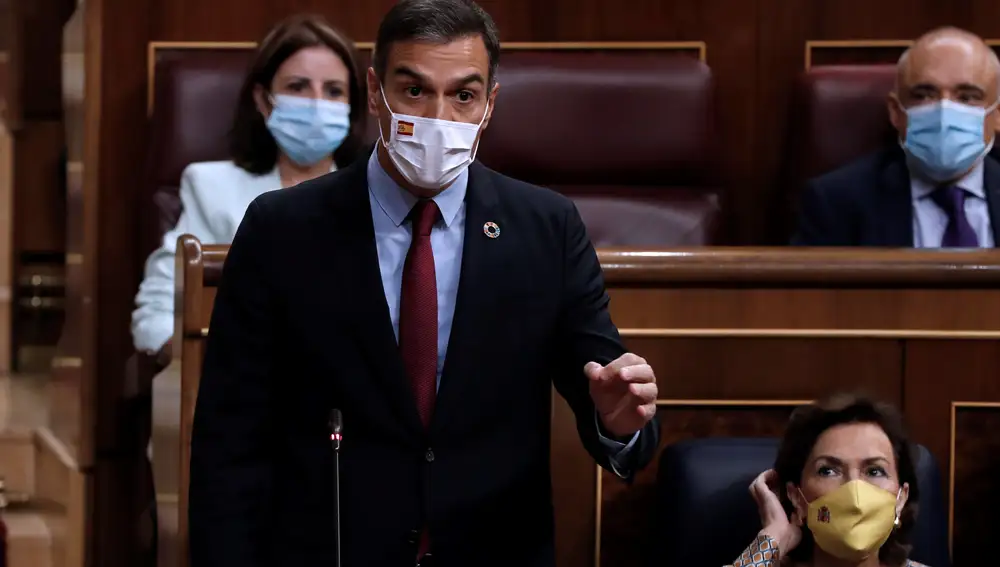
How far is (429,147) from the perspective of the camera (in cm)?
81

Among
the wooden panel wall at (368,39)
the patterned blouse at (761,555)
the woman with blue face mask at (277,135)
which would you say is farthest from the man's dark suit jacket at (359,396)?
the wooden panel wall at (368,39)

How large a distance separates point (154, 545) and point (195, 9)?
2.23ft

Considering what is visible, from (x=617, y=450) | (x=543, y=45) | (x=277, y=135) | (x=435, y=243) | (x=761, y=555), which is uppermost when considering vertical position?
(x=543, y=45)

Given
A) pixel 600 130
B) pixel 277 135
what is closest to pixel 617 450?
pixel 277 135

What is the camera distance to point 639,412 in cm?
76

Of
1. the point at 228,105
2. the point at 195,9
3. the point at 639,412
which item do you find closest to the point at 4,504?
the point at 228,105

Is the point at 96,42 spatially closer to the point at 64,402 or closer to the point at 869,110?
the point at 64,402

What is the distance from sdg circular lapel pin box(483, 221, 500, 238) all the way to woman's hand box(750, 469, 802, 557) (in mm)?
341

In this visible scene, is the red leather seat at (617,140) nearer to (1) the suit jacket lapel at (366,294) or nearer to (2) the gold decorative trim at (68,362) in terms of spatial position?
(2) the gold decorative trim at (68,362)

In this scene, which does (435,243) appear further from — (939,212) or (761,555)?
(939,212)

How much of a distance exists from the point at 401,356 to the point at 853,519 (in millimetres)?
387

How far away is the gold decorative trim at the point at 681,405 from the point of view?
1.11 metres

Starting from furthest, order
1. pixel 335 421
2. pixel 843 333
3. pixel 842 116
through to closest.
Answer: pixel 842 116 → pixel 843 333 → pixel 335 421

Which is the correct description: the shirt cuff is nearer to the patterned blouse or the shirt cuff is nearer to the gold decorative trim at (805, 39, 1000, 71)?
the patterned blouse
